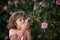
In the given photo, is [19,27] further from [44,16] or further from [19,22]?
[44,16]

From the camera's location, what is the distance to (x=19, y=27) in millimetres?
4711

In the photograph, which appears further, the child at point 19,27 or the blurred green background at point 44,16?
the blurred green background at point 44,16

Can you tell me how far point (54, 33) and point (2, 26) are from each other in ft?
3.97

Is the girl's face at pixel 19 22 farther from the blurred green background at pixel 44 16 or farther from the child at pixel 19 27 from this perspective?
the blurred green background at pixel 44 16

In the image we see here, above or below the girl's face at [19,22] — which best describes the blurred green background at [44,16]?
below

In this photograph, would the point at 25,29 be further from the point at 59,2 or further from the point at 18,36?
the point at 59,2

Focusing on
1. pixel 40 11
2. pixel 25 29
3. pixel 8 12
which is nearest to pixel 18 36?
pixel 25 29

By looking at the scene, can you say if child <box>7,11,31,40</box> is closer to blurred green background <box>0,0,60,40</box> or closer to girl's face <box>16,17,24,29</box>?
girl's face <box>16,17,24,29</box>

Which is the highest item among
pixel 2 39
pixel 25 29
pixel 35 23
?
pixel 25 29

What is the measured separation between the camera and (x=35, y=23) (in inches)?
230

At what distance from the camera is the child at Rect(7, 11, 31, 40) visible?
4.59 metres

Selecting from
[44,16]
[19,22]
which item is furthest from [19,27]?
[44,16]

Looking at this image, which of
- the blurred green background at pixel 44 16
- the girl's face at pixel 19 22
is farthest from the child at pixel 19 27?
the blurred green background at pixel 44 16

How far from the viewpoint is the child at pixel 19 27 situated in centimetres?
459
